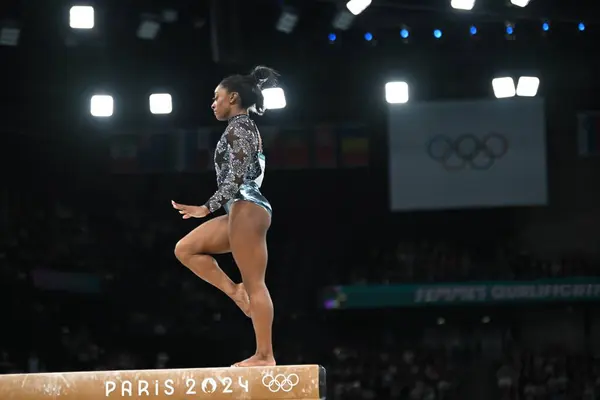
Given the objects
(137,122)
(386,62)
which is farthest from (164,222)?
(386,62)

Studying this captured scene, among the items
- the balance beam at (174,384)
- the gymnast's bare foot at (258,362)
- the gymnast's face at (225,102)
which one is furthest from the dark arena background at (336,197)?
the balance beam at (174,384)

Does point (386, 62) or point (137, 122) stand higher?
point (386, 62)

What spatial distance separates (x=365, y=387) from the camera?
556 inches

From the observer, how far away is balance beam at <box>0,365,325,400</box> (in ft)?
16.3

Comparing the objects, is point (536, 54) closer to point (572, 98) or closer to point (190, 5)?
point (572, 98)

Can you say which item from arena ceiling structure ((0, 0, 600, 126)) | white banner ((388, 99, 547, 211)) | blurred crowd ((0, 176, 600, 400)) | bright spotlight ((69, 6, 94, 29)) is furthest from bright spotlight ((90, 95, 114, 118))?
white banner ((388, 99, 547, 211))

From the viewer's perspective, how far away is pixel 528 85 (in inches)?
498

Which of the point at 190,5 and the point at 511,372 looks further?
→ the point at 511,372

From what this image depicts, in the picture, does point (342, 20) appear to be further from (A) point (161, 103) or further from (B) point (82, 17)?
(B) point (82, 17)

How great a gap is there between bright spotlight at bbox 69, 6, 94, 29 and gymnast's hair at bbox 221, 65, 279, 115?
5825 millimetres

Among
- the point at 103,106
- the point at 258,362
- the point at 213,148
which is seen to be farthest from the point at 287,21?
the point at 258,362

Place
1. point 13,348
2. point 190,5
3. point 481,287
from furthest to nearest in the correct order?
point 481,287 < point 13,348 < point 190,5

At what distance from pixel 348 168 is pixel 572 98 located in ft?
12.4

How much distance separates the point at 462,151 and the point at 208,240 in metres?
9.58
